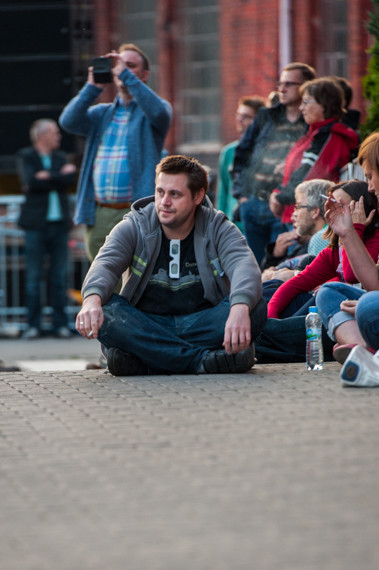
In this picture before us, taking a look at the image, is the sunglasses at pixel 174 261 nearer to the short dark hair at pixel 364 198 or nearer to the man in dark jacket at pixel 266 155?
the short dark hair at pixel 364 198

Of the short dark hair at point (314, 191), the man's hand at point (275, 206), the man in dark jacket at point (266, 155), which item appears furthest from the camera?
the man in dark jacket at point (266, 155)

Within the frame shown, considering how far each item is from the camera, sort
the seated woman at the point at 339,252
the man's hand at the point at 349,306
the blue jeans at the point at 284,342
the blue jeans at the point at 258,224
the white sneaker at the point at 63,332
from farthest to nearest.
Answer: the white sneaker at the point at 63,332, the blue jeans at the point at 258,224, the blue jeans at the point at 284,342, the seated woman at the point at 339,252, the man's hand at the point at 349,306

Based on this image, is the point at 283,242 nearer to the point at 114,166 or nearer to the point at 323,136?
the point at 323,136

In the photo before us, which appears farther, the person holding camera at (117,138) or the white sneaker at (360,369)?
the person holding camera at (117,138)

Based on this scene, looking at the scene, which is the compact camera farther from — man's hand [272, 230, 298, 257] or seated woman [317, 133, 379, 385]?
seated woman [317, 133, 379, 385]

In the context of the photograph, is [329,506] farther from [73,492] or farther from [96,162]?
[96,162]

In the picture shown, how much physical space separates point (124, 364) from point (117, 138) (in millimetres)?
2528

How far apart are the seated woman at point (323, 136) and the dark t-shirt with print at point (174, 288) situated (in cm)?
201

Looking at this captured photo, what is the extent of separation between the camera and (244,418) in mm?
5004

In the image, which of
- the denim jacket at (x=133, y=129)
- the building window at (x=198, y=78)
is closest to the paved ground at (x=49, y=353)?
the denim jacket at (x=133, y=129)

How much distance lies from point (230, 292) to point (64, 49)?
14591 mm

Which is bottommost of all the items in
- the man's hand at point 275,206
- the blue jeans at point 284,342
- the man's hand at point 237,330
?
the blue jeans at point 284,342

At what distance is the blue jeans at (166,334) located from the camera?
6387mm

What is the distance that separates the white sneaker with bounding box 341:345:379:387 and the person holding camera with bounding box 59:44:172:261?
3.06 meters
